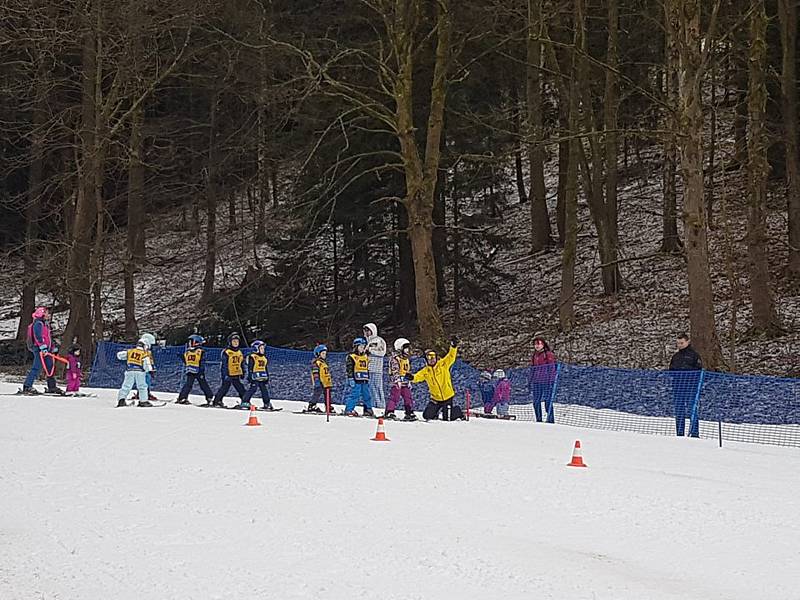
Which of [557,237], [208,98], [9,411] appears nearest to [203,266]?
[208,98]

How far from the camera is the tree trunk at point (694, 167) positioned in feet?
65.6

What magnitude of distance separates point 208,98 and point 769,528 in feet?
132

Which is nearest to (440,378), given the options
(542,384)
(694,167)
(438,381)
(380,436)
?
(438,381)

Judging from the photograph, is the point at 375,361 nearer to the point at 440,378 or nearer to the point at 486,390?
the point at 486,390

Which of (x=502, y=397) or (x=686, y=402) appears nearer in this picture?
(x=686, y=402)

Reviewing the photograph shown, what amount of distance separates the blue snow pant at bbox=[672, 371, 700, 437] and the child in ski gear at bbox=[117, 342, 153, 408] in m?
9.83

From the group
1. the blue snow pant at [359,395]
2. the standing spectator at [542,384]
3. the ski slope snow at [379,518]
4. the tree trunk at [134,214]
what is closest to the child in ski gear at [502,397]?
the standing spectator at [542,384]

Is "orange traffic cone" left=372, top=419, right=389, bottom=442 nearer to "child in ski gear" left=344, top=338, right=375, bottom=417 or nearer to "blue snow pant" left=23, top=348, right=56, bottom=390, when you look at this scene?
"child in ski gear" left=344, top=338, right=375, bottom=417

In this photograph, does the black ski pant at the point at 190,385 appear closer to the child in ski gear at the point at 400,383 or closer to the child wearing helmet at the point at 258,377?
the child wearing helmet at the point at 258,377

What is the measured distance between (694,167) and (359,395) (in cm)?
792

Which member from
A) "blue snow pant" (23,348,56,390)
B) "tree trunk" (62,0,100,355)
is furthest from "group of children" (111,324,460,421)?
"tree trunk" (62,0,100,355)

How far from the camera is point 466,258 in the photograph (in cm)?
3534

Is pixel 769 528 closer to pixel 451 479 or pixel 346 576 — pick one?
pixel 451 479

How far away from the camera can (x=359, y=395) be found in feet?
65.0
